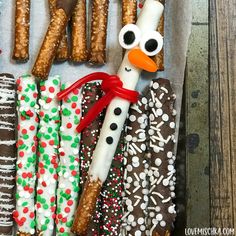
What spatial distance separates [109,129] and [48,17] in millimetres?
480

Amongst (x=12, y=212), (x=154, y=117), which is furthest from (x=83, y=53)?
(x=12, y=212)

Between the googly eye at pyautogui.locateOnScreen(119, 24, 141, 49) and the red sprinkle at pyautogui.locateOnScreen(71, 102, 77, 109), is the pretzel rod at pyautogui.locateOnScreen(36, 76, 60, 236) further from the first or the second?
the googly eye at pyautogui.locateOnScreen(119, 24, 141, 49)

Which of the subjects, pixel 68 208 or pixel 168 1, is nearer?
pixel 68 208

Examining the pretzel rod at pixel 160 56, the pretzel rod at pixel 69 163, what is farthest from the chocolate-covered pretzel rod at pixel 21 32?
the pretzel rod at pixel 160 56

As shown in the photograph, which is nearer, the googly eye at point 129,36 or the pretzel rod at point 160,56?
the googly eye at point 129,36

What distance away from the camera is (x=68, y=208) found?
184 cm

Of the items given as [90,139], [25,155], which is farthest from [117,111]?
[25,155]

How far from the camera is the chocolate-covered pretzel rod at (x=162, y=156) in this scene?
183 centimetres

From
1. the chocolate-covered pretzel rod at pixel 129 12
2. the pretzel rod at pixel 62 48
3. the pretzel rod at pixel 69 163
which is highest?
the chocolate-covered pretzel rod at pixel 129 12

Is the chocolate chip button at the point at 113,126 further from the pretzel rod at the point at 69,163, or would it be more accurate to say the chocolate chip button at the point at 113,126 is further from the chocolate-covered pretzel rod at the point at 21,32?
the chocolate-covered pretzel rod at the point at 21,32

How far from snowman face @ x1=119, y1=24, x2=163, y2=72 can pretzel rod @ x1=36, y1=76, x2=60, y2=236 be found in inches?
11.0

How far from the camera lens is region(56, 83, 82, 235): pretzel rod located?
1.84 metres

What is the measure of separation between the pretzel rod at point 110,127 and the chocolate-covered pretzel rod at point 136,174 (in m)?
0.07

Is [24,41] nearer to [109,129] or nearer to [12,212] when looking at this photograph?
[109,129]
